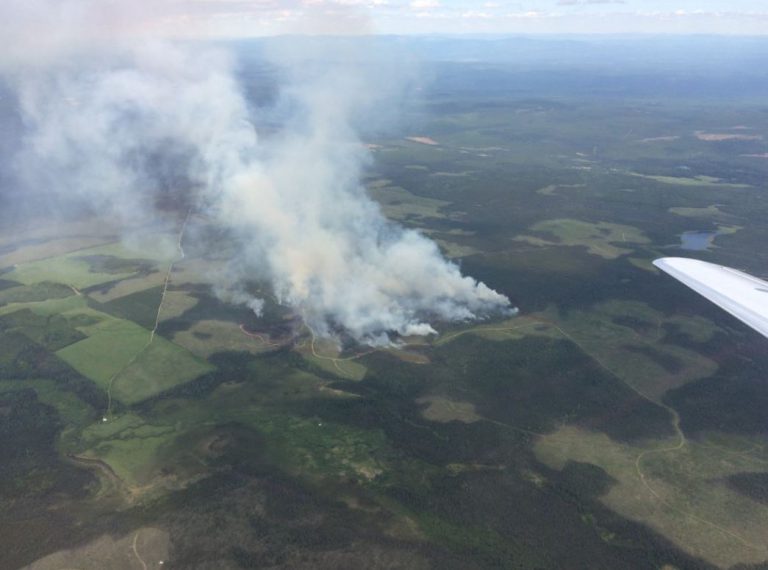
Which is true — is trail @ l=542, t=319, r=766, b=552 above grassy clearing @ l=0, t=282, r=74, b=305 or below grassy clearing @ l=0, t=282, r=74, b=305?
below

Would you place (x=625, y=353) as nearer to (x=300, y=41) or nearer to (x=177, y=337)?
(x=177, y=337)

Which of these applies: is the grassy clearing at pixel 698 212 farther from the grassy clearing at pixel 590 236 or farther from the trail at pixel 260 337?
the trail at pixel 260 337

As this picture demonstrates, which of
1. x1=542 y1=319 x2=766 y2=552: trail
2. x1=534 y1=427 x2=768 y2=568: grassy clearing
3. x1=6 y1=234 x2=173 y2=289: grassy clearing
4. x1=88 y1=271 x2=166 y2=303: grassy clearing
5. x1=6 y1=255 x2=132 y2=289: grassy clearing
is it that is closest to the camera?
x1=534 y1=427 x2=768 y2=568: grassy clearing

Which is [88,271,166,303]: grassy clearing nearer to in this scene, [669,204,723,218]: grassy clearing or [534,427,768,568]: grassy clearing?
[534,427,768,568]: grassy clearing

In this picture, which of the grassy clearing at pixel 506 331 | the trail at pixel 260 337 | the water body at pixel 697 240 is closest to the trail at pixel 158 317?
the trail at pixel 260 337

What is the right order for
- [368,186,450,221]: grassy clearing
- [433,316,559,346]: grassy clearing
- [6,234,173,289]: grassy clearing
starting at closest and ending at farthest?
1. [433,316,559,346]: grassy clearing
2. [6,234,173,289]: grassy clearing
3. [368,186,450,221]: grassy clearing

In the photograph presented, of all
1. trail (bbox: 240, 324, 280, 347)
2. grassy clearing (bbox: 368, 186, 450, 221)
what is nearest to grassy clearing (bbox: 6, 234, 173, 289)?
trail (bbox: 240, 324, 280, 347)
